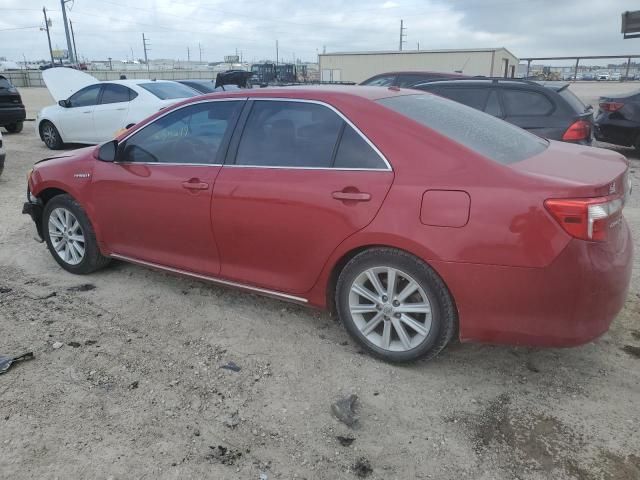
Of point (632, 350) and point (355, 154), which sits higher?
point (355, 154)

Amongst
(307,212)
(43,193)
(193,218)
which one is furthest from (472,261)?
(43,193)

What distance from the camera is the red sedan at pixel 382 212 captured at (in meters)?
2.65

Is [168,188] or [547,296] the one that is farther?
[168,188]

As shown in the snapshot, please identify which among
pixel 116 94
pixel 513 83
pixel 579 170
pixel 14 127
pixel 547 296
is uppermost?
pixel 513 83

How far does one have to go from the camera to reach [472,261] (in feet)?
9.00

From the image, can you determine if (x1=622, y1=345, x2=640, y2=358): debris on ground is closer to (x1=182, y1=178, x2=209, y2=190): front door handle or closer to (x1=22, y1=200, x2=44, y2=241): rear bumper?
(x1=182, y1=178, x2=209, y2=190): front door handle

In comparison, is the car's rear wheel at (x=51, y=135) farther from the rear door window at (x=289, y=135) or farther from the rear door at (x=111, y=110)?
the rear door window at (x=289, y=135)

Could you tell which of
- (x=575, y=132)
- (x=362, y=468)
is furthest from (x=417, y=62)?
(x=362, y=468)

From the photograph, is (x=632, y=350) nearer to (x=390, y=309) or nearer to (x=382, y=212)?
(x=390, y=309)

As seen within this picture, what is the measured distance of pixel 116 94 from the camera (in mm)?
10812

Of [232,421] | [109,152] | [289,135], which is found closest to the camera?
[232,421]

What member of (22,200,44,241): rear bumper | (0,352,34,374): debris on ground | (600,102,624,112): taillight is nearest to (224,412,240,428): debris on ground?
(0,352,34,374): debris on ground

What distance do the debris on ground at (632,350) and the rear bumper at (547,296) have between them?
619 millimetres

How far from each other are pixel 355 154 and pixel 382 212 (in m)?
0.41
